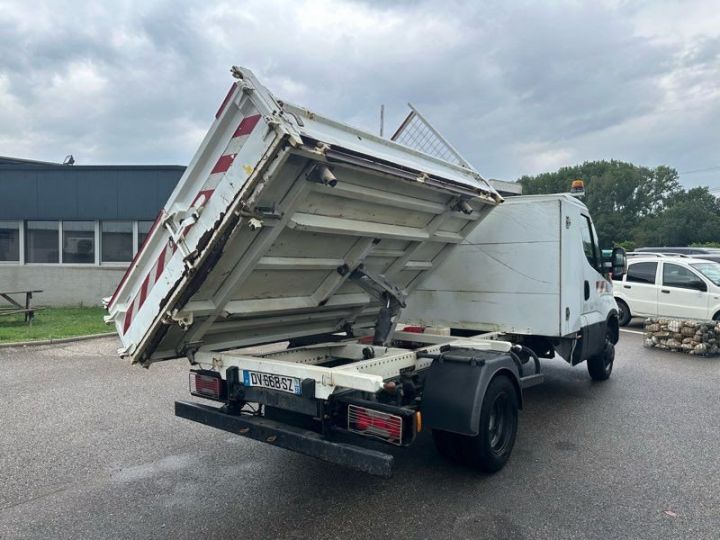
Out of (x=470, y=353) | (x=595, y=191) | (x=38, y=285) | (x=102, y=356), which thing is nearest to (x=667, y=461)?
(x=470, y=353)

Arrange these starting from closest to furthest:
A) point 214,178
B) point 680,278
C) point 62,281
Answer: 1. point 214,178
2. point 680,278
3. point 62,281

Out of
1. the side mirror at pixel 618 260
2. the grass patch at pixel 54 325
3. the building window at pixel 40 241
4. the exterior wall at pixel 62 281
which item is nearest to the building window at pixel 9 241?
the building window at pixel 40 241

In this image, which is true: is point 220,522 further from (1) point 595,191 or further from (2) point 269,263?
(1) point 595,191

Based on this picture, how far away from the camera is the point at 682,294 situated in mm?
11727

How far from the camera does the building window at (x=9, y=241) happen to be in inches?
627

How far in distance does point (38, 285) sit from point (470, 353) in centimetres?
1532

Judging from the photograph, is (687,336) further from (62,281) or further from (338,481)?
(62,281)

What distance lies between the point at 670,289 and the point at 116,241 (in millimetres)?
15103

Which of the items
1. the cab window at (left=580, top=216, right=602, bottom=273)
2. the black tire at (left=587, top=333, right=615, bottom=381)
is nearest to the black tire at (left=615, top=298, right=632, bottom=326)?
the black tire at (left=587, top=333, right=615, bottom=381)

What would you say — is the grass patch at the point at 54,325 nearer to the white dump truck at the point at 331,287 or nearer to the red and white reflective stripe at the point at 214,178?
the white dump truck at the point at 331,287

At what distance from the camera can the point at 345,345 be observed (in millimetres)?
4781

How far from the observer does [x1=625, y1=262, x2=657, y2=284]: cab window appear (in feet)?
40.7

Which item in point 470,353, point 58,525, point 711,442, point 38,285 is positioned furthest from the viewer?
point 38,285

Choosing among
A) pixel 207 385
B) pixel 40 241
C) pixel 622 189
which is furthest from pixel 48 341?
pixel 622 189
